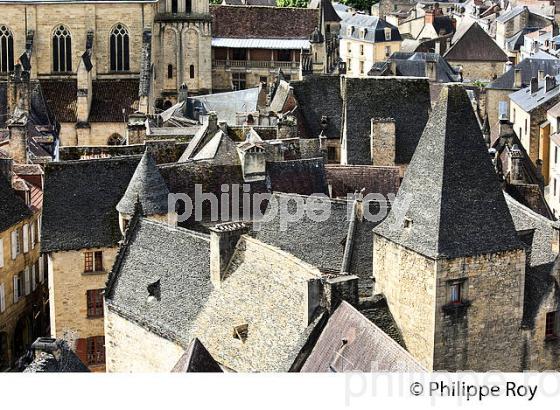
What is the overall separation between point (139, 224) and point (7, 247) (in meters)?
11.3

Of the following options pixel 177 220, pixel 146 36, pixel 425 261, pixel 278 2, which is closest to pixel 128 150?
pixel 177 220

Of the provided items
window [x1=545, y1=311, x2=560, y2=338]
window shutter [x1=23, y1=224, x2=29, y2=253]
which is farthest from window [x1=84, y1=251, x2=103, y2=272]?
window [x1=545, y1=311, x2=560, y2=338]

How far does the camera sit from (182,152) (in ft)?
179

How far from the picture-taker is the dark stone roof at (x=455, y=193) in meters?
32.3

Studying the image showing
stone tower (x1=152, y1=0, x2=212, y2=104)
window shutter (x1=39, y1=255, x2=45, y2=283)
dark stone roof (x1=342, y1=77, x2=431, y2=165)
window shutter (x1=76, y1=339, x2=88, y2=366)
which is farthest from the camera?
stone tower (x1=152, y1=0, x2=212, y2=104)

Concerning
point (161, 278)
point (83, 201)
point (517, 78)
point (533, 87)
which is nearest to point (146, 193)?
point (83, 201)

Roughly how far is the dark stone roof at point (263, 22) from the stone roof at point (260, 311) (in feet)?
212

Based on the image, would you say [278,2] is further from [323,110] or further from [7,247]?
[7,247]

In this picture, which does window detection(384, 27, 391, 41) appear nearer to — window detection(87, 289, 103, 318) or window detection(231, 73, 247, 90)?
window detection(231, 73, 247, 90)

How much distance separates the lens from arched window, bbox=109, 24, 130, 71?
87.5 metres

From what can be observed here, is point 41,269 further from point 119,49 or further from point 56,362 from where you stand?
point 119,49

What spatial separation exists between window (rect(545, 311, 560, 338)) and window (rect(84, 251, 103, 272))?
17.6 metres

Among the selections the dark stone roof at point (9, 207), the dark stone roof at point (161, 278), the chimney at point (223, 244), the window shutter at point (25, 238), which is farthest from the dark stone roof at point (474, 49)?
the chimney at point (223, 244)

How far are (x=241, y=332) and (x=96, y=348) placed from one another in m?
11.8
